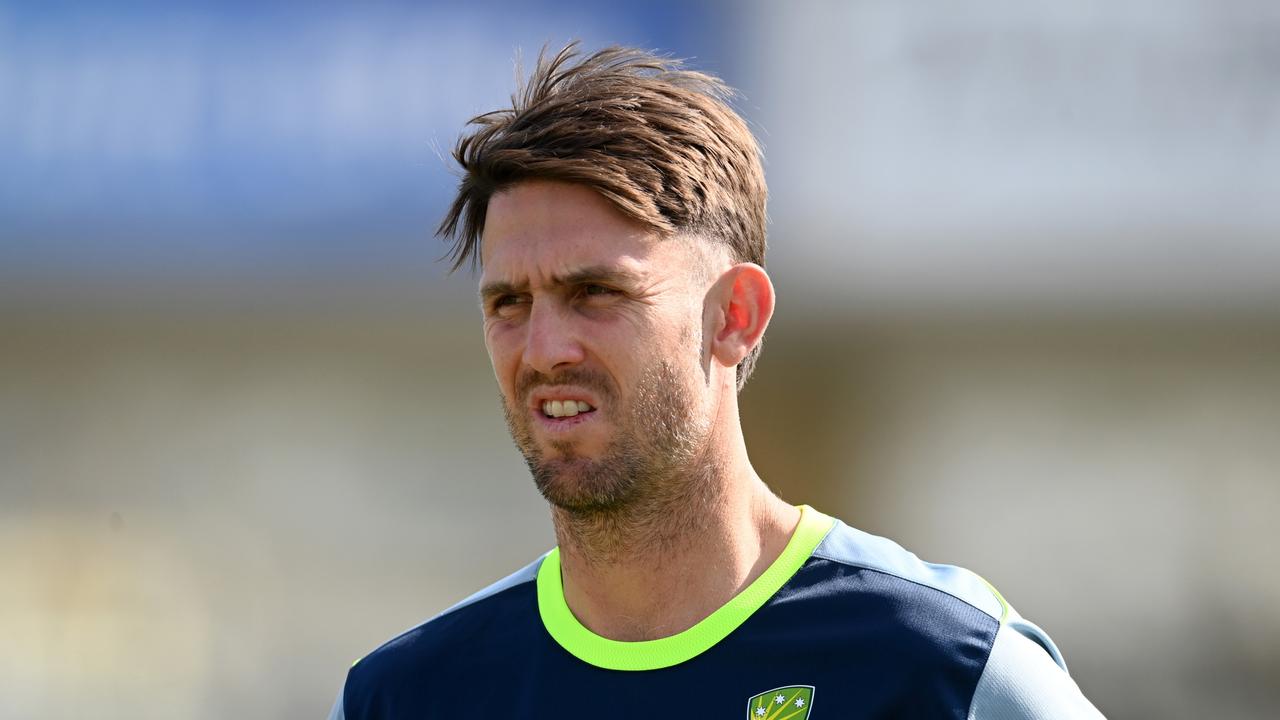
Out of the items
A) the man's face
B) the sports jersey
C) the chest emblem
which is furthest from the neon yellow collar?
the man's face

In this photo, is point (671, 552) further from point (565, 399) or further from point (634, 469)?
point (565, 399)

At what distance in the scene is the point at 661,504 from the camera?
2021 millimetres

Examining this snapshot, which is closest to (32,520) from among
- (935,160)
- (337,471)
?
(337,471)

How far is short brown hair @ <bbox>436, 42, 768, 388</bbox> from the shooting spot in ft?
6.67

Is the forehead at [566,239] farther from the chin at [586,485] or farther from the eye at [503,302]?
the chin at [586,485]

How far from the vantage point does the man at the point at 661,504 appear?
6.30 feet

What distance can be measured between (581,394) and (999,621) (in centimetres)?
71

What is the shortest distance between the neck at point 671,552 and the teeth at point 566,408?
166mm

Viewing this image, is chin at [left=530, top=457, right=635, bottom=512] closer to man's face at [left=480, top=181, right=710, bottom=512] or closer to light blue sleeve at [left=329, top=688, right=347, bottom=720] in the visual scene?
man's face at [left=480, top=181, right=710, bottom=512]

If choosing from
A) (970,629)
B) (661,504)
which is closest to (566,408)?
(661,504)

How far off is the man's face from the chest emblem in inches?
13.6

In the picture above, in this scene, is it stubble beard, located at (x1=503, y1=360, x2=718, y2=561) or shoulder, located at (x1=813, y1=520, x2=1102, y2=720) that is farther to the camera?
stubble beard, located at (x1=503, y1=360, x2=718, y2=561)

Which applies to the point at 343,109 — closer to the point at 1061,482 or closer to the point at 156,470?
the point at 156,470

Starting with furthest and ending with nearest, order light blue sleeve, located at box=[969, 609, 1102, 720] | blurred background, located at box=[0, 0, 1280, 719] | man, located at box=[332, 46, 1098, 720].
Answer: blurred background, located at box=[0, 0, 1280, 719] < man, located at box=[332, 46, 1098, 720] < light blue sleeve, located at box=[969, 609, 1102, 720]
